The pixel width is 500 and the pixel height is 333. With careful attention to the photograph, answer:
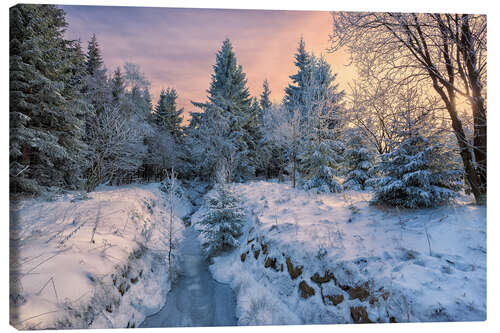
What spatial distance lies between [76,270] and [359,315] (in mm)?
3776

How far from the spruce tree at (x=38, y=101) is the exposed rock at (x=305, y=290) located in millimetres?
4593

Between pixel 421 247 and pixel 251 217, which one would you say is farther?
pixel 251 217

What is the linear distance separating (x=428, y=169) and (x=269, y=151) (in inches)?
499

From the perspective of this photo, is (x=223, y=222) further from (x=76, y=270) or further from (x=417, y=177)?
(x=417, y=177)

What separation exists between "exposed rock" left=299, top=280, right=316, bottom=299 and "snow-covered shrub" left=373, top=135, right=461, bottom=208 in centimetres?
227

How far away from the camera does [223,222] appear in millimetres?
5516

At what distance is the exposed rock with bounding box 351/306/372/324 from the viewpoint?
7.71 ft

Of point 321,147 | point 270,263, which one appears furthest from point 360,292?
point 321,147

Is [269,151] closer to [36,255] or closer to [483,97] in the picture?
[483,97]

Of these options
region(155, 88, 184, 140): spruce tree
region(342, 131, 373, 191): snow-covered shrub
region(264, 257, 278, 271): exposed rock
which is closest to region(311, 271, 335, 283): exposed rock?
region(264, 257, 278, 271): exposed rock

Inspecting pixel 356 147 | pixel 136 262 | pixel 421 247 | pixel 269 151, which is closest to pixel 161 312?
pixel 136 262

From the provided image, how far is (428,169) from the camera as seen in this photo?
11.6 ft

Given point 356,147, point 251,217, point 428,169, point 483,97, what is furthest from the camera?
point 356,147

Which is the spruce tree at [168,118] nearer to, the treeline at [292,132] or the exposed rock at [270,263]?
the treeline at [292,132]
